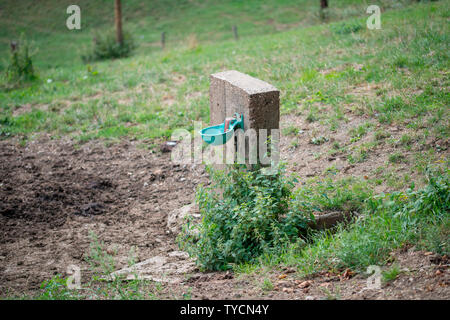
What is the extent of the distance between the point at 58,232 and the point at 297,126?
3.84 meters

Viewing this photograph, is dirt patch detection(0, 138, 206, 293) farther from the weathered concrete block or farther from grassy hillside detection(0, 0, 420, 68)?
grassy hillside detection(0, 0, 420, 68)

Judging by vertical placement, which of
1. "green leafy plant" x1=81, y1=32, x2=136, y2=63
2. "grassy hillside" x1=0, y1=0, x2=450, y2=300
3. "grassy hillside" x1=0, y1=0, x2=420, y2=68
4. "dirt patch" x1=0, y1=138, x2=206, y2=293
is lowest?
"dirt patch" x1=0, y1=138, x2=206, y2=293

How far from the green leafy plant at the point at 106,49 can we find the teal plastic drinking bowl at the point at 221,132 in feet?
44.3

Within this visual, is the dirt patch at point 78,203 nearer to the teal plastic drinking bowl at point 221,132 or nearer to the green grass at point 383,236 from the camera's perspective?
the teal plastic drinking bowl at point 221,132

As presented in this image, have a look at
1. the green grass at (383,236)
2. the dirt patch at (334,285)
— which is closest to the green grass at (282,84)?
Result: the green grass at (383,236)

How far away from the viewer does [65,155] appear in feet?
25.6

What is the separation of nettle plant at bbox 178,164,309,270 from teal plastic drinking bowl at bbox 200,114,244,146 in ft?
Answer: 1.17

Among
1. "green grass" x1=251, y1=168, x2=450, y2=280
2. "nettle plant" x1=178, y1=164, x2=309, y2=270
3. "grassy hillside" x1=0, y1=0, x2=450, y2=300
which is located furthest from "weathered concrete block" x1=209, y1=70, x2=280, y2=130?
"green grass" x1=251, y1=168, x2=450, y2=280

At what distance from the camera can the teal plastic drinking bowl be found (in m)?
4.58

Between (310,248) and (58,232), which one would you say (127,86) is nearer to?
(58,232)

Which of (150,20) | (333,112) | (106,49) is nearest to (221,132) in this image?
(333,112)

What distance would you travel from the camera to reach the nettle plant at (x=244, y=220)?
4.17 meters

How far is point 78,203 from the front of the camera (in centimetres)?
614

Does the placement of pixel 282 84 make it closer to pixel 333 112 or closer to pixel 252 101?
pixel 333 112
